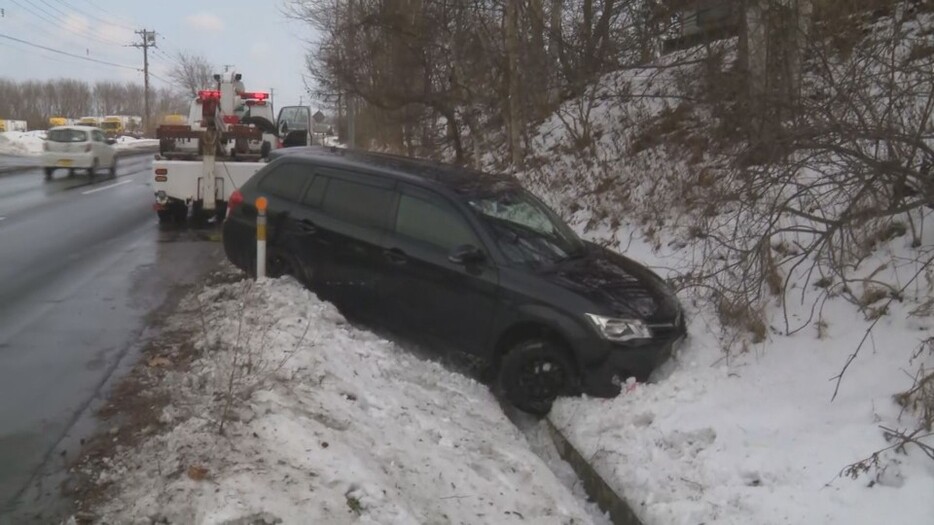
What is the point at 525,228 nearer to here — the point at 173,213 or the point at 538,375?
the point at 538,375

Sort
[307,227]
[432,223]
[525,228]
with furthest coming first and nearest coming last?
[307,227], [525,228], [432,223]

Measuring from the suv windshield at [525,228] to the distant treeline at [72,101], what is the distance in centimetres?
8105

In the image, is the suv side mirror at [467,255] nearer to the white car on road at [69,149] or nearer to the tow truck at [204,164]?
the tow truck at [204,164]

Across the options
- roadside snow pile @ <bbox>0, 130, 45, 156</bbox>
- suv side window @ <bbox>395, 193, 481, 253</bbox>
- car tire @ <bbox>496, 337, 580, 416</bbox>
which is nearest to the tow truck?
suv side window @ <bbox>395, 193, 481, 253</bbox>

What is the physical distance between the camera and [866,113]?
532cm

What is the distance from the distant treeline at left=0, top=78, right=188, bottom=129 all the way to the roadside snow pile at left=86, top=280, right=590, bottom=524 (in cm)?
8189

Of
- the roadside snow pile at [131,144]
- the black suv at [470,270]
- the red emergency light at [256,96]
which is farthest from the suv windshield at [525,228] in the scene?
the roadside snow pile at [131,144]

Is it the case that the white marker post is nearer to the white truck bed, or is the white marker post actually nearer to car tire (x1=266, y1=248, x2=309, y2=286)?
car tire (x1=266, y1=248, x2=309, y2=286)

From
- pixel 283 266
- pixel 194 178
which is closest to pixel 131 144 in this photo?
pixel 194 178

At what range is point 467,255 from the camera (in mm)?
5840

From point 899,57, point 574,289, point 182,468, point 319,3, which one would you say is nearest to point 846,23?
point 899,57

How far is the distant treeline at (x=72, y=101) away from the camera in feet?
321

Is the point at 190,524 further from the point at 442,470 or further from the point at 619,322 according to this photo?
the point at 619,322

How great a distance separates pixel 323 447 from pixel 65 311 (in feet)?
16.2
